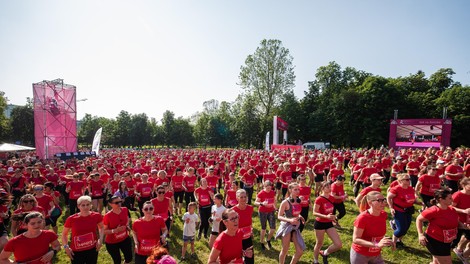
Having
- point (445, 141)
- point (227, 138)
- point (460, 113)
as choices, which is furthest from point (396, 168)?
point (227, 138)

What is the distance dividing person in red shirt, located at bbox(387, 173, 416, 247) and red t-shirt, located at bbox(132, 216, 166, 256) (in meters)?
5.36

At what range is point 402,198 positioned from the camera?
Result: 618 cm

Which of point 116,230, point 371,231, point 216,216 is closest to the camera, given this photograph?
point 371,231

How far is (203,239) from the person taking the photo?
8.05 metres

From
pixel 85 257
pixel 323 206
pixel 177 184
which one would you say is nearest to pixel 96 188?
pixel 177 184

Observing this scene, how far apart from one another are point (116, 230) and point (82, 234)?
0.57 m

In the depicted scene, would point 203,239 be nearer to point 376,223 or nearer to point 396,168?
point 376,223

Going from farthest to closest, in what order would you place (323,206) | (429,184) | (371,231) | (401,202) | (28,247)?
(429,184), (401,202), (323,206), (371,231), (28,247)

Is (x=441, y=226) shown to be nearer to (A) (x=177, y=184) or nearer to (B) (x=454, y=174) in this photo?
(B) (x=454, y=174)

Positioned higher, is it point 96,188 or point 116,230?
point 116,230

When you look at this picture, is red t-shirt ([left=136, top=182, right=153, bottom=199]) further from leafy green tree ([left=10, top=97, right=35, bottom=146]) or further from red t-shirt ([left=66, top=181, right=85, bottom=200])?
leafy green tree ([left=10, top=97, right=35, bottom=146])

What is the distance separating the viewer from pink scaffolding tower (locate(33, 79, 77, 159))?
2422cm

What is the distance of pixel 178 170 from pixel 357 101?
40189mm

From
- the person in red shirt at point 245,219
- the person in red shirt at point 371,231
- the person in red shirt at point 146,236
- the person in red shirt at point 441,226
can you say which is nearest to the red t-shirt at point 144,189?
the person in red shirt at point 146,236
